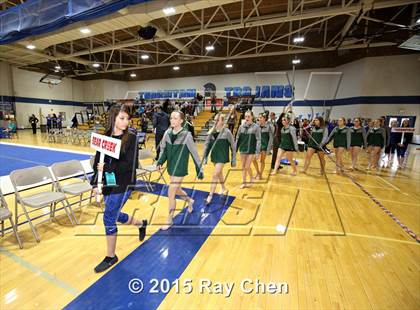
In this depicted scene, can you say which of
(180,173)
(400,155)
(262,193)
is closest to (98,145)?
(180,173)

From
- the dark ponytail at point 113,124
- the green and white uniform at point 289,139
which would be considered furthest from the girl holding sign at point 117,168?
the green and white uniform at point 289,139

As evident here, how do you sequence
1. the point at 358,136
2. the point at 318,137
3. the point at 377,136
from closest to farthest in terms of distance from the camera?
the point at 318,137, the point at 358,136, the point at 377,136

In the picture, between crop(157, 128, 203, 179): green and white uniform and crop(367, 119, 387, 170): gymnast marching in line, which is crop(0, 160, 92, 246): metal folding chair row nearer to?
crop(157, 128, 203, 179): green and white uniform

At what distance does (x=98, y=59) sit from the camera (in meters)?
15.9

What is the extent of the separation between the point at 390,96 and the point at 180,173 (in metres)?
14.6

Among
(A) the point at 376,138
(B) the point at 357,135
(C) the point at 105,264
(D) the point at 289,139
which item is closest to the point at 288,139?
(D) the point at 289,139

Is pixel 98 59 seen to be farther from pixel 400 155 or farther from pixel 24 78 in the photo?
pixel 400 155

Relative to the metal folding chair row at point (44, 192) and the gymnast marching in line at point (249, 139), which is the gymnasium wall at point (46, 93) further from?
the gymnast marching in line at point (249, 139)

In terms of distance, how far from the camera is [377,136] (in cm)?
647

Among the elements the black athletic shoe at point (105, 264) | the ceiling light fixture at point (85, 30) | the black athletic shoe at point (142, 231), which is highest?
the ceiling light fixture at point (85, 30)

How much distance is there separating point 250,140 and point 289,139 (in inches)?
68.6

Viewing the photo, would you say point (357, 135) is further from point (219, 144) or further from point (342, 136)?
point (219, 144)

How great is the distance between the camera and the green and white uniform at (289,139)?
548 cm

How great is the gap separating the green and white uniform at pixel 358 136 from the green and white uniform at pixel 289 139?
2.01 meters
